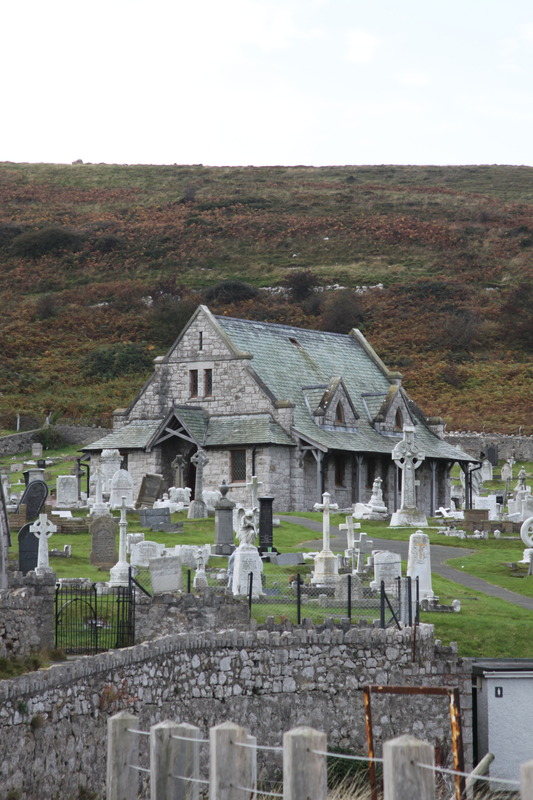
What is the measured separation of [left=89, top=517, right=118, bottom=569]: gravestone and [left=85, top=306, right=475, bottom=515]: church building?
18298mm

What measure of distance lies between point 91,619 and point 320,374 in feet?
114

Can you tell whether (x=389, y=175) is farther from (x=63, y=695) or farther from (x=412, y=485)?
(x=63, y=695)

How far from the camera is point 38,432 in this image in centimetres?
6794

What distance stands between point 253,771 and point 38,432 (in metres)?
59.1

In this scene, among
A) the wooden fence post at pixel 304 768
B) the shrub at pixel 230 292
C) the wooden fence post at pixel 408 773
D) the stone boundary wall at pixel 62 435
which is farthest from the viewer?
the shrub at pixel 230 292

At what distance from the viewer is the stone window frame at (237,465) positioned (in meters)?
51.5

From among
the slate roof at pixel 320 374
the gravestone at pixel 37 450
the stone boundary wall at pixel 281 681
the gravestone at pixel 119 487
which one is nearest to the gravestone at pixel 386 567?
the stone boundary wall at pixel 281 681

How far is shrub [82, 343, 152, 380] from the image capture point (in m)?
90.8

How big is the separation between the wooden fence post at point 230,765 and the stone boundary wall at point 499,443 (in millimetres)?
57894

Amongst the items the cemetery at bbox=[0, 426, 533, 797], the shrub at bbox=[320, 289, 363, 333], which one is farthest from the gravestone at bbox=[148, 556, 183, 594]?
the shrub at bbox=[320, 289, 363, 333]

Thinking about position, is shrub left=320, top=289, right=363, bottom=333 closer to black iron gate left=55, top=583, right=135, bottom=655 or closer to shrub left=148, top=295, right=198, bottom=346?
shrub left=148, top=295, right=198, bottom=346

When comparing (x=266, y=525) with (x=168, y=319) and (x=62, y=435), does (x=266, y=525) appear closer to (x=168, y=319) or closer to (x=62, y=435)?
(x=62, y=435)

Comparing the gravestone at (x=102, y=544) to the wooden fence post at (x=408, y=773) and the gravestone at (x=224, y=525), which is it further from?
the wooden fence post at (x=408, y=773)

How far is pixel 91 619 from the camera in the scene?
939 inches
